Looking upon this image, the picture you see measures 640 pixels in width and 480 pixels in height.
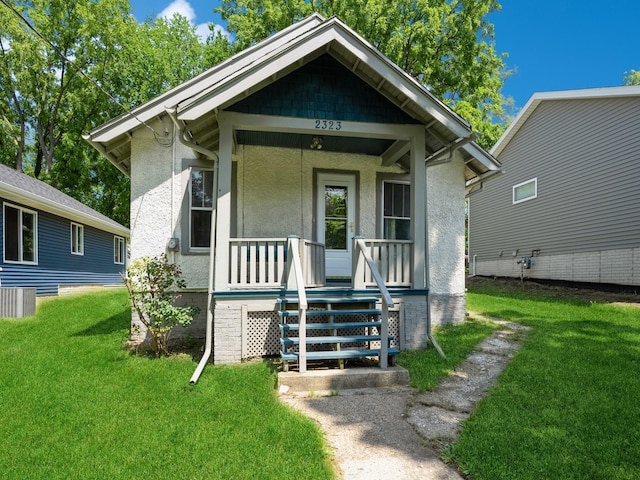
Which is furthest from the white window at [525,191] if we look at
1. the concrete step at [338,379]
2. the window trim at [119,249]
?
the window trim at [119,249]

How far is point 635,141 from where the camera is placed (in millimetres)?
10836

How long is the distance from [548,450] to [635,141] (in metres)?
11.2

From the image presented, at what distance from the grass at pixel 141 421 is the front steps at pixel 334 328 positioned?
592 mm

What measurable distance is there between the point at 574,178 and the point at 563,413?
37.2 feet

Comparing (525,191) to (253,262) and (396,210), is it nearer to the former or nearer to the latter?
(396,210)

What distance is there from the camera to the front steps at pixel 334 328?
508cm

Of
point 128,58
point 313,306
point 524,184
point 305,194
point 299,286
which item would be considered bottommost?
point 313,306

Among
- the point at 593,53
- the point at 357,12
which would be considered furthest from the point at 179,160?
the point at 593,53

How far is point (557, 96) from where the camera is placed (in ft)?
42.9

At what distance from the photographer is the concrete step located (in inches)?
185

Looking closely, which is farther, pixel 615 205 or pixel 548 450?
pixel 615 205

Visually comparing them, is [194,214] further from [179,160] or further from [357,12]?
[357,12]

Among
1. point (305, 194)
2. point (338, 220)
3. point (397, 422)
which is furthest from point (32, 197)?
point (397, 422)

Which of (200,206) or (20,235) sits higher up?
(200,206)
